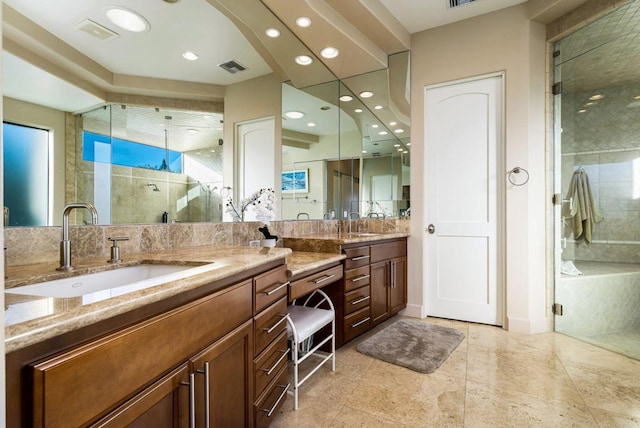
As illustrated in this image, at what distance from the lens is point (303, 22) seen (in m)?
2.51

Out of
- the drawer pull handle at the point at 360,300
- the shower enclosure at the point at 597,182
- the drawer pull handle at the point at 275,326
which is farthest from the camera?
the shower enclosure at the point at 597,182

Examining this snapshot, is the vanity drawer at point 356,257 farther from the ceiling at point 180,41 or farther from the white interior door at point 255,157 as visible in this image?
the ceiling at point 180,41

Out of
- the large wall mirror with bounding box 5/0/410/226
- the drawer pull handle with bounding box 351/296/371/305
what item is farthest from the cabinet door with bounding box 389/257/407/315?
the large wall mirror with bounding box 5/0/410/226

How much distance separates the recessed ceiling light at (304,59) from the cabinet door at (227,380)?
237 centimetres

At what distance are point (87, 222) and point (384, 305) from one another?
7.85 ft

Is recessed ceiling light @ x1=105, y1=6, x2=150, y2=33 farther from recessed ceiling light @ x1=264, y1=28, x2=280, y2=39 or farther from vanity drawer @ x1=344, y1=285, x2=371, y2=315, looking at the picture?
vanity drawer @ x1=344, y1=285, x2=371, y2=315

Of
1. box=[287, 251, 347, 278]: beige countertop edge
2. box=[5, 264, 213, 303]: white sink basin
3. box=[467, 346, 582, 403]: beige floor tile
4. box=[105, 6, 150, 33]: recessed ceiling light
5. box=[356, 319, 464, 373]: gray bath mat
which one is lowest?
box=[467, 346, 582, 403]: beige floor tile

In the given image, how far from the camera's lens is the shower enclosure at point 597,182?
2.77 meters

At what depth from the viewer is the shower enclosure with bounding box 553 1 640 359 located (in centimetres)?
277

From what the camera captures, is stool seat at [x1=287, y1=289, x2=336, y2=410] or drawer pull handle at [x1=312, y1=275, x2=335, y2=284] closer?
stool seat at [x1=287, y1=289, x2=336, y2=410]

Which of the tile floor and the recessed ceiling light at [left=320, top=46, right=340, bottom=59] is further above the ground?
the recessed ceiling light at [left=320, top=46, right=340, bottom=59]

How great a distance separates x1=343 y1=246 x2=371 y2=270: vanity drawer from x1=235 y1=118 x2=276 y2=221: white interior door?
2.55ft

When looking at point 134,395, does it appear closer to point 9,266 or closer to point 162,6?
point 9,266

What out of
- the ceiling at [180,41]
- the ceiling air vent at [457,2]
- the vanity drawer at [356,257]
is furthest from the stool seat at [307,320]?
the ceiling air vent at [457,2]
